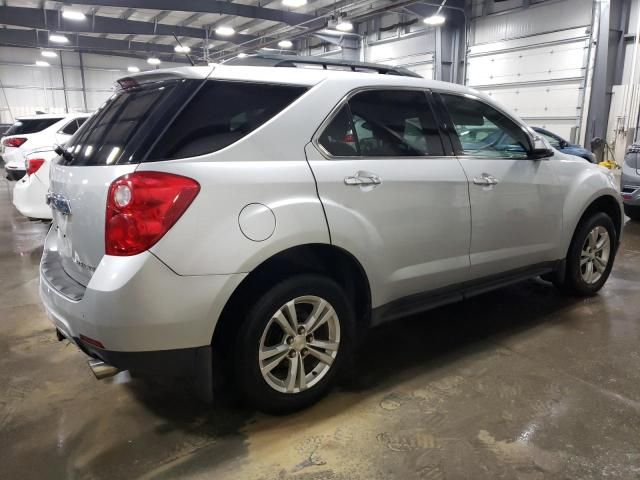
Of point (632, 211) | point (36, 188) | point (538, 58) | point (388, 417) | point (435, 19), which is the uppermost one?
point (435, 19)

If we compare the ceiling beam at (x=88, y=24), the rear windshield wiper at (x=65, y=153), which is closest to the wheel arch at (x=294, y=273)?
the rear windshield wiper at (x=65, y=153)

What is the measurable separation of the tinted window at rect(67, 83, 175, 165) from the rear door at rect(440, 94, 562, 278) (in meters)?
1.64

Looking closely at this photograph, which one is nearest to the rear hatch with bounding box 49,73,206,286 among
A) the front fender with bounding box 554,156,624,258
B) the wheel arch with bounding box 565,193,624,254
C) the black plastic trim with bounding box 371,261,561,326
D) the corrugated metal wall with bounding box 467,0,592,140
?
the black plastic trim with bounding box 371,261,561,326

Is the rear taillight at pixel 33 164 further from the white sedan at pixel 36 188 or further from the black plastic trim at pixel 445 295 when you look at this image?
the black plastic trim at pixel 445 295

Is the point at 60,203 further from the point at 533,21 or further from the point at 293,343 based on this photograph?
the point at 533,21

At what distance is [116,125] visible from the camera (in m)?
2.17

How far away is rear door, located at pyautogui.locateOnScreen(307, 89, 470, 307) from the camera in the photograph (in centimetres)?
225

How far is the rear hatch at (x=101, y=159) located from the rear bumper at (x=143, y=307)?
6.2 inches

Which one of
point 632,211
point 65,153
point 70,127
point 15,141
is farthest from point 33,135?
point 632,211

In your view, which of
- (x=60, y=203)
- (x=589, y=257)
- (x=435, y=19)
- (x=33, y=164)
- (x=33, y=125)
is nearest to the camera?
(x=60, y=203)

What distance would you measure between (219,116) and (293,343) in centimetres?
104

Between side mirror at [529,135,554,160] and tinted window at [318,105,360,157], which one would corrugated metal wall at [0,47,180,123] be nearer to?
side mirror at [529,135,554,160]

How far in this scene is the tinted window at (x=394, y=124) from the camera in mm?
2434

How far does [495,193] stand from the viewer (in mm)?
2896
